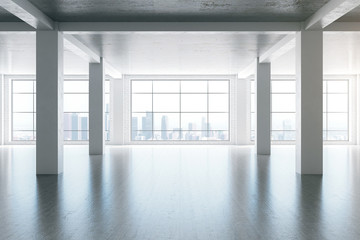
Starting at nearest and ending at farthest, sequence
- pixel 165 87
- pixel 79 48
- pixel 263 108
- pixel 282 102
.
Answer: pixel 79 48 → pixel 263 108 → pixel 165 87 → pixel 282 102

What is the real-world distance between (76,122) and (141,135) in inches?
200

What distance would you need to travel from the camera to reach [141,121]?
32.2 metres

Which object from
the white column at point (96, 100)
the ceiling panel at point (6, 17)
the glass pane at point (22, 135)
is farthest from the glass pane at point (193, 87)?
the ceiling panel at point (6, 17)

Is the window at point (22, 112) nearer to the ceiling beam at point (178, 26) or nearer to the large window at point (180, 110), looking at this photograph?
the large window at point (180, 110)

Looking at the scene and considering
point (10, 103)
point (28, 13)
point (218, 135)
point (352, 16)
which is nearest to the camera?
point (28, 13)

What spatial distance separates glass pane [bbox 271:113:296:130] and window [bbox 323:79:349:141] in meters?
2.56

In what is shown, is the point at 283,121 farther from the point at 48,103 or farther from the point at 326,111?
the point at 48,103

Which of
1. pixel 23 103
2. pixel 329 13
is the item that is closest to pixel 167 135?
pixel 23 103

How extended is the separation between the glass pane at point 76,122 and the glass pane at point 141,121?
361 cm

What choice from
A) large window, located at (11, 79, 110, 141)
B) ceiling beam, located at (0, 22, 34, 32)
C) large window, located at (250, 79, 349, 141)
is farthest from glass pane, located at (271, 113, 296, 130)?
ceiling beam, located at (0, 22, 34, 32)

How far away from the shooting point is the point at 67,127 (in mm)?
32625

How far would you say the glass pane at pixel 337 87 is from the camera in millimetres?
32188

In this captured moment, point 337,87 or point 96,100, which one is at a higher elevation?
point 337,87

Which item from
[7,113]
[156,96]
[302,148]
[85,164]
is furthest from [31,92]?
[302,148]
